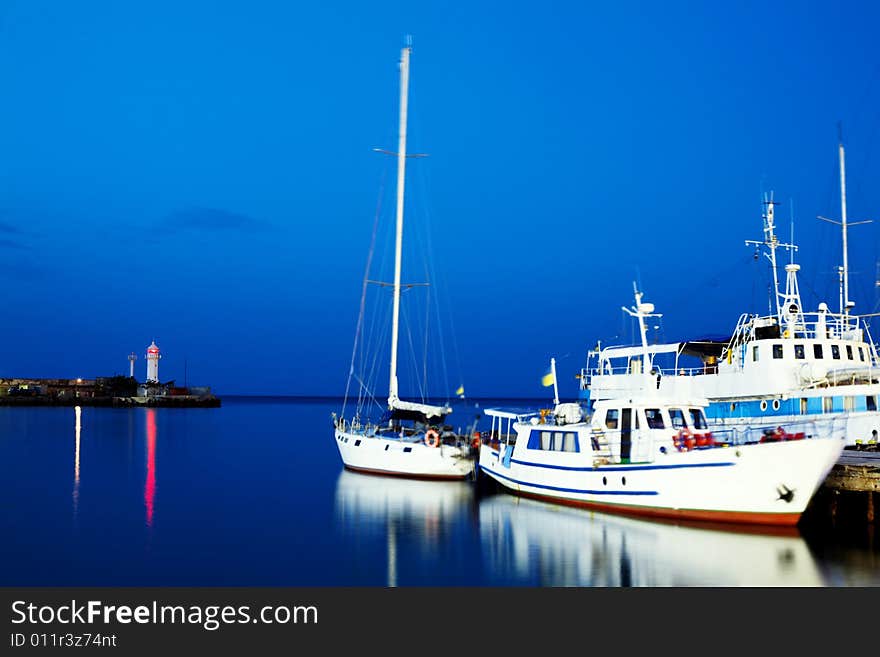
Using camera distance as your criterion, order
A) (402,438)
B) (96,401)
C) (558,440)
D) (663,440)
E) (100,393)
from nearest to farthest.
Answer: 1. (663,440)
2. (558,440)
3. (402,438)
4. (96,401)
5. (100,393)

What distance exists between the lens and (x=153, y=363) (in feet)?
620

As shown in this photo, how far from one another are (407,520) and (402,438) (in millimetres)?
11376

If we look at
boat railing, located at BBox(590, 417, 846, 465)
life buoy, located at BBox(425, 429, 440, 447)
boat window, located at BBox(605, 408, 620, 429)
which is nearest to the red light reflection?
life buoy, located at BBox(425, 429, 440, 447)

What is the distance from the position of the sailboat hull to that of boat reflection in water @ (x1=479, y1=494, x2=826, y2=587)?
9.29 meters

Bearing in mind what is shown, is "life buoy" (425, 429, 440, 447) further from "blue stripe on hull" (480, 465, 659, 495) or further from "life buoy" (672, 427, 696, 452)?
"life buoy" (672, 427, 696, 452)

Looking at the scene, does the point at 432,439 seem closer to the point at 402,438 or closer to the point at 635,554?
the point at 402,438

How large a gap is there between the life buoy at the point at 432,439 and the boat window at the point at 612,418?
1219 centimetres

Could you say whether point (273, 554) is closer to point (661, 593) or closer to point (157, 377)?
point (661, 593)

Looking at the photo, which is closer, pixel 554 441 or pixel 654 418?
pixel 654 418

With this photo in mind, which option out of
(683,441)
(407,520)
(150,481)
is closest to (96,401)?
(150,481)

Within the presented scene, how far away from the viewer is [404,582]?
76.9 feet

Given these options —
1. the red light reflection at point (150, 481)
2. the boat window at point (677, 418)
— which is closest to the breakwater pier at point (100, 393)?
the red light reflection at point (150, 481)

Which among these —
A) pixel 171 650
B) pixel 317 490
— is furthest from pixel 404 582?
pixel 317 490

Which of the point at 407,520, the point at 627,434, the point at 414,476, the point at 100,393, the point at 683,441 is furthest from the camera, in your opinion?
the point at 100,393
